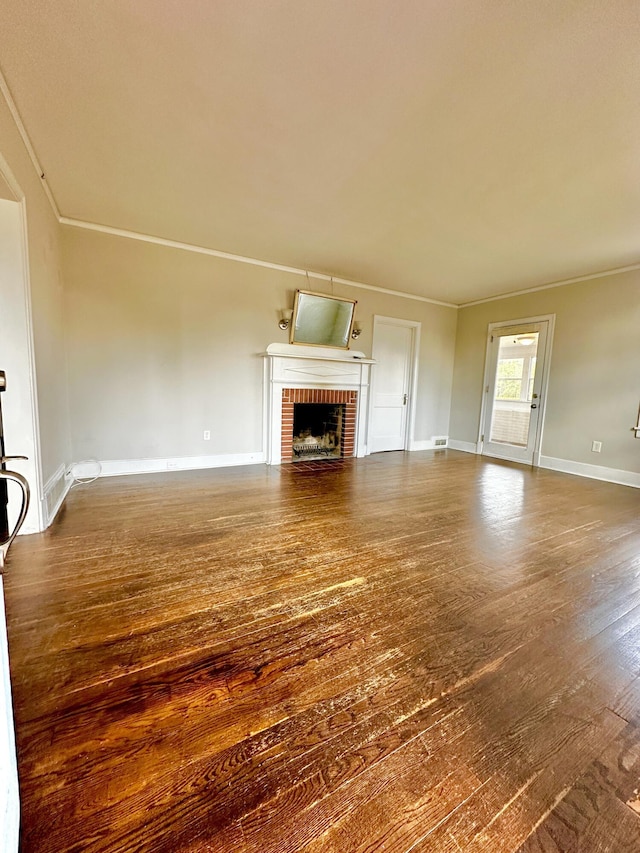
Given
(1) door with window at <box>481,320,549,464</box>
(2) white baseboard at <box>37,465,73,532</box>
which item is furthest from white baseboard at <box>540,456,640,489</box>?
(2) white baseboard at <box>37,465,73,532</box>

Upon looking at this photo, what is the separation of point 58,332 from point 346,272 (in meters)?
3.24

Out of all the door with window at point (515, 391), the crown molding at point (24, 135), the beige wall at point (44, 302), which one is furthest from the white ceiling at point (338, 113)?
the door with window at point (515, 391)

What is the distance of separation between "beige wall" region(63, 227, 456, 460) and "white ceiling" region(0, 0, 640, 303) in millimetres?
500

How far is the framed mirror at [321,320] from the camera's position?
4445 millimetres

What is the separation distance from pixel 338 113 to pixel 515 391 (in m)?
4.48

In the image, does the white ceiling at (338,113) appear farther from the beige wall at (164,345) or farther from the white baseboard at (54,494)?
the white baseboard at (54,494)

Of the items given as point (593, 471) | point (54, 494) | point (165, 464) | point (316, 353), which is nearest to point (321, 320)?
point (316, 353)

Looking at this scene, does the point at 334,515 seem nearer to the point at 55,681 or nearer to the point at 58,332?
the point at 55,681

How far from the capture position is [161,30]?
153 centimetres

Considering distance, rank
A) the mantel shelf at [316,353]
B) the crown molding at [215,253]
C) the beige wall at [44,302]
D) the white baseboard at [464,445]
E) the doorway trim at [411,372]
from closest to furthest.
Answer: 1. the beige wall at [44,302]
2. the crown molding at [215,253]
3. the mantel shelf at [316,353]
4. the doorway trim at [411,372]
5. the white baseboard at [464,445]

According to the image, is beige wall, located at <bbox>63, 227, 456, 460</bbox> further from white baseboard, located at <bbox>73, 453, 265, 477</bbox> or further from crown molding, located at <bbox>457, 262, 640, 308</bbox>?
crown molding, located at <bbox>457, 262, 640, 308</bbox>

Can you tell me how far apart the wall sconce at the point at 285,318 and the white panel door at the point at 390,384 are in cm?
146

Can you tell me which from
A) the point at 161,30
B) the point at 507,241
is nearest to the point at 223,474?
the point at 161,30

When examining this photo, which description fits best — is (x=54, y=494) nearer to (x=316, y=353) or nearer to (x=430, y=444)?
(x=316, y=353)
